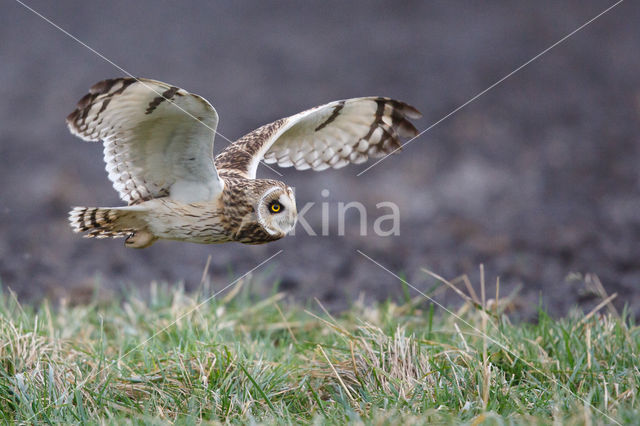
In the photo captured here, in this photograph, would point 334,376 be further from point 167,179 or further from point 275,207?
point 167,179

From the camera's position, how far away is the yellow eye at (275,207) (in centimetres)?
378

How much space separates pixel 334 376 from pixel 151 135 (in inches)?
64.8

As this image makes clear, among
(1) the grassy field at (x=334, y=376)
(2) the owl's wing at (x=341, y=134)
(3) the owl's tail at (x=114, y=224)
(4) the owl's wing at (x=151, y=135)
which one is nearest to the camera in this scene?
(4) the owl's wing at (x=151, y=135)

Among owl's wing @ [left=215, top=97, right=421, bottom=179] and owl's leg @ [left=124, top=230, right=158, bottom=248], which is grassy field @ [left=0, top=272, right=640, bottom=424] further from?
owl's wing @ [left=215, top=97, right=421, bottom=179]

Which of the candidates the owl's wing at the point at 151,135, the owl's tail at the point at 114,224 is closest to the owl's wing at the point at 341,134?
the owl's wing at the point at 151,135

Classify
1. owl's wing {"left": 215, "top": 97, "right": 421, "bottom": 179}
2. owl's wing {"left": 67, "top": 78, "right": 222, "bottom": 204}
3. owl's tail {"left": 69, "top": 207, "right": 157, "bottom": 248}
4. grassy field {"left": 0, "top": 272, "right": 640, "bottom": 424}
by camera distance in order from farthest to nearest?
owl's wing {"left": 215, "top": 97, "right": 421, "bottom": 179} → owl's tail {"left": 69, "top": 207, "right": 157, "bottom": 248} → grassy field {"left": 0, "top": 272, "right": 640, "bottom": 424} → owl's wing {"left": 67, "top": 78, "right": 222, "bottom": 204}

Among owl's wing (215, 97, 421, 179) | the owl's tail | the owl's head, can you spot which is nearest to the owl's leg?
the owl's tail

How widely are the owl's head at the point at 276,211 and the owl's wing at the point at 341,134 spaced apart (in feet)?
2.68

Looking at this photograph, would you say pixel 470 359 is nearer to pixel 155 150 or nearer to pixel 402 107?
pixel 402 107

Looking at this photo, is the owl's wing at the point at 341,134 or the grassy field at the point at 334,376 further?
the owl's wing at the point at 341,134

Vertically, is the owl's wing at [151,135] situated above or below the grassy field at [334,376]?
above

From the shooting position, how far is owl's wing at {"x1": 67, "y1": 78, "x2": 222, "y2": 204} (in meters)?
3.59

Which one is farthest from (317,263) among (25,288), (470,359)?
(470,359)

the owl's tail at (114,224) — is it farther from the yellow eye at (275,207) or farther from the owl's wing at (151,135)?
the yellow eye at (275,207)
